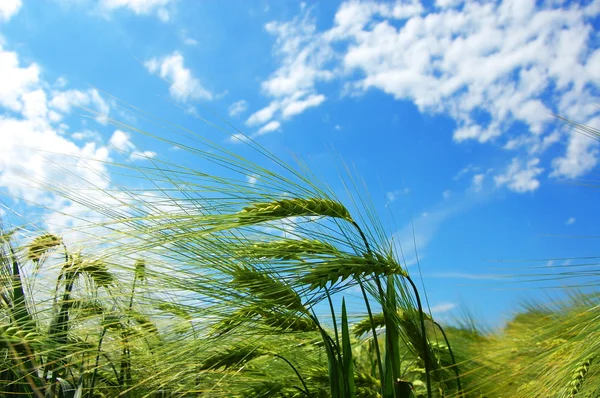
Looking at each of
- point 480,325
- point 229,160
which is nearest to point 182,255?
point 229,160

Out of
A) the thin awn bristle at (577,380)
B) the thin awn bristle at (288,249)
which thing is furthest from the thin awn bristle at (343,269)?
the thin awn bristle at (577,380)

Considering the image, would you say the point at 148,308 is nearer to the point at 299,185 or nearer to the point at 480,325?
the point at 299,185

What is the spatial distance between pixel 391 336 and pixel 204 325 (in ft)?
1.54

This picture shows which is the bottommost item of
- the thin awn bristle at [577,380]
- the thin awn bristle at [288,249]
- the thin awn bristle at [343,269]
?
the thin awn bristle at [577,380]

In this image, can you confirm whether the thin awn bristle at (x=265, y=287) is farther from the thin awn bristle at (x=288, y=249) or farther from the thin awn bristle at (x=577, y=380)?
the thin awn bristle at (x=577, y=380)

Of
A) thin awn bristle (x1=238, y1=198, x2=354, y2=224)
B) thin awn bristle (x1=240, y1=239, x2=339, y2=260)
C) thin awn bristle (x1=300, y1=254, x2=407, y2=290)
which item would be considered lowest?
thin awn bristle (x1=300, y1=254, x2=407, y2=290)

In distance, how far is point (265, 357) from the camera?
1.70 meters

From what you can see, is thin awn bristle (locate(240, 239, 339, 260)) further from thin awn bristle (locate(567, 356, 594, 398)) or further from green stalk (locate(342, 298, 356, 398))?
thin awn bristle (locate(567, 356, 594, 398))

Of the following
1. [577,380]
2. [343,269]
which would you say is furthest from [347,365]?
[577,380]

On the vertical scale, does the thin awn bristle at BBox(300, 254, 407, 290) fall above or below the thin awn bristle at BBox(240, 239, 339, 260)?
below

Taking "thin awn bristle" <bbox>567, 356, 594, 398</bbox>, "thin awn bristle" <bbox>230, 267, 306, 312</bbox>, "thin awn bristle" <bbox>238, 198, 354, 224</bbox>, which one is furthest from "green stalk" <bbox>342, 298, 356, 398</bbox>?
"thin awn bristle" <bbox>567, 356, 594, 398</bbox>

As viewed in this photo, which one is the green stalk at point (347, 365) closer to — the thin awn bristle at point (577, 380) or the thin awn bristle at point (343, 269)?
the thin awn bristle at point (343, 269)

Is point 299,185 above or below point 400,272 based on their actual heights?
above

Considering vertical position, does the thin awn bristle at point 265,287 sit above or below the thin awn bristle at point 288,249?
below
